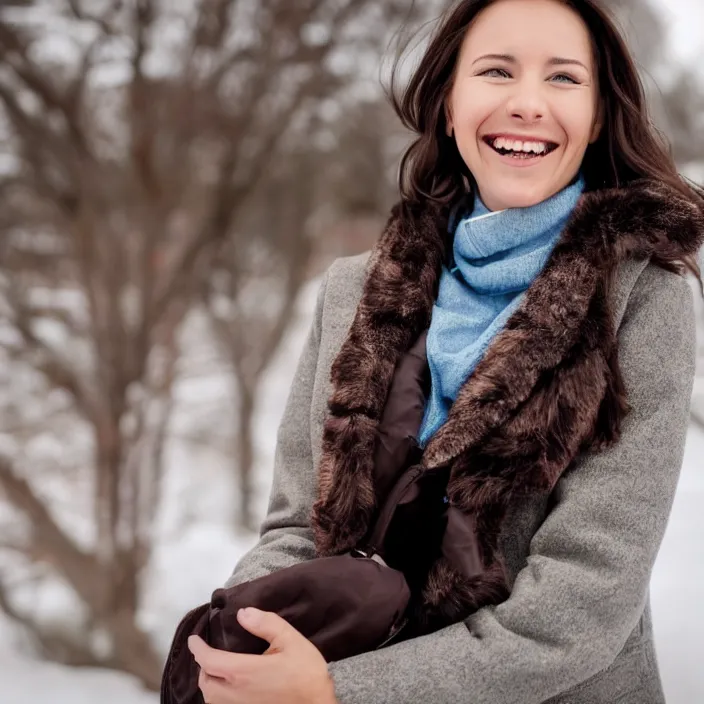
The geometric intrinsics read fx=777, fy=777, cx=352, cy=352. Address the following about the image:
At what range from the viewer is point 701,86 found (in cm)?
231

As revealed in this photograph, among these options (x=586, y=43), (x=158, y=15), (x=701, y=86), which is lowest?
(x=586, y=43)

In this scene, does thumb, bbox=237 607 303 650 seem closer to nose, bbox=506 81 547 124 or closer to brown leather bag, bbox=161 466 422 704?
brown leather bag, bbox=161 466 422 704

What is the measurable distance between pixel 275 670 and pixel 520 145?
713 mm

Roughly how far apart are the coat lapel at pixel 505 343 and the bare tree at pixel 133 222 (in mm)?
2218

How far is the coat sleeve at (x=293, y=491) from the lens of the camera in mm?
1091

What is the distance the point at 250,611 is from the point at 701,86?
214 centimetres

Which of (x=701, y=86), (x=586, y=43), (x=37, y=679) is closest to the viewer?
(x=586, y=43)

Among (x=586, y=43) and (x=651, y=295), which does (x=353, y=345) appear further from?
(x=586, y=43)

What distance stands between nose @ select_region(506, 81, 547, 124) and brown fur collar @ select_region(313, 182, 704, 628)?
0.12 metres

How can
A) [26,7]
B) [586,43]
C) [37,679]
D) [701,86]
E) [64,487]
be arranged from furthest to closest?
[64,487]
[26,7]
[37,679]
[701,86]
[586,43]

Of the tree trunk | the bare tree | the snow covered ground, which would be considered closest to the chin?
the snow covered ground

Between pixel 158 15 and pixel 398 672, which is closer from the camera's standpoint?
pixel 398 672

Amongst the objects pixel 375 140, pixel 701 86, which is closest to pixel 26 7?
pixel 375 140

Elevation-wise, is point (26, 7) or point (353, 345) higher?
point (26, 7)
